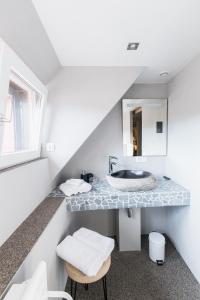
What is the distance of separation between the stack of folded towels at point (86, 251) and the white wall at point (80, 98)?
933 mm

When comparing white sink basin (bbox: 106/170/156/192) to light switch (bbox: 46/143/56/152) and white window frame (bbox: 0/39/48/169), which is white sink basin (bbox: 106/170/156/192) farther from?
white window frame (bbox: 0/39/48/169)

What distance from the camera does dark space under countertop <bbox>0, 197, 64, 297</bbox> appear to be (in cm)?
82

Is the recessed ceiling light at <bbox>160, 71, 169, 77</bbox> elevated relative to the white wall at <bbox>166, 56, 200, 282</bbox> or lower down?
elevated

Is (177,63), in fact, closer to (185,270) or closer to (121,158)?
(121,158)

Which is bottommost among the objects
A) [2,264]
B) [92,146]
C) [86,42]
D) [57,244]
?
[57,244]

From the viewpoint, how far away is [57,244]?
58.9 inches

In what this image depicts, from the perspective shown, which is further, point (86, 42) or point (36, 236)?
point (86, 42)

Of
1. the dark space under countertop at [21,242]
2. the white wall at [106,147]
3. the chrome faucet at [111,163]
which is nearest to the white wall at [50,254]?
the dark space under countertop at [21,242]

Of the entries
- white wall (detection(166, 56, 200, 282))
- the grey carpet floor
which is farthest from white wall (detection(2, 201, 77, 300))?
white wall (detection(166, 56, 200, 282))

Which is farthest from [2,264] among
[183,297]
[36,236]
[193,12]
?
[193,12]

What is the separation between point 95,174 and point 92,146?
16.1 inches

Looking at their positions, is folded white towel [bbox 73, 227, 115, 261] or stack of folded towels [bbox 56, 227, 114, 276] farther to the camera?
folded white towel [bbox 73, 227, 115, 261]

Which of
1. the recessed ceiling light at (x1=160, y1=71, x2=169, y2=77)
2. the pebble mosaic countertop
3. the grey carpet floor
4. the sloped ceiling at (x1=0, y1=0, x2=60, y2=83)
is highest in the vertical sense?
the recessed ceiling light at (x1=160, y1=71, x2=169, y2=77)

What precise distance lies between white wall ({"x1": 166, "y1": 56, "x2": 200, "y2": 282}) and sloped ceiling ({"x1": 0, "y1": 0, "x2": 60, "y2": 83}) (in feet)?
4.73
